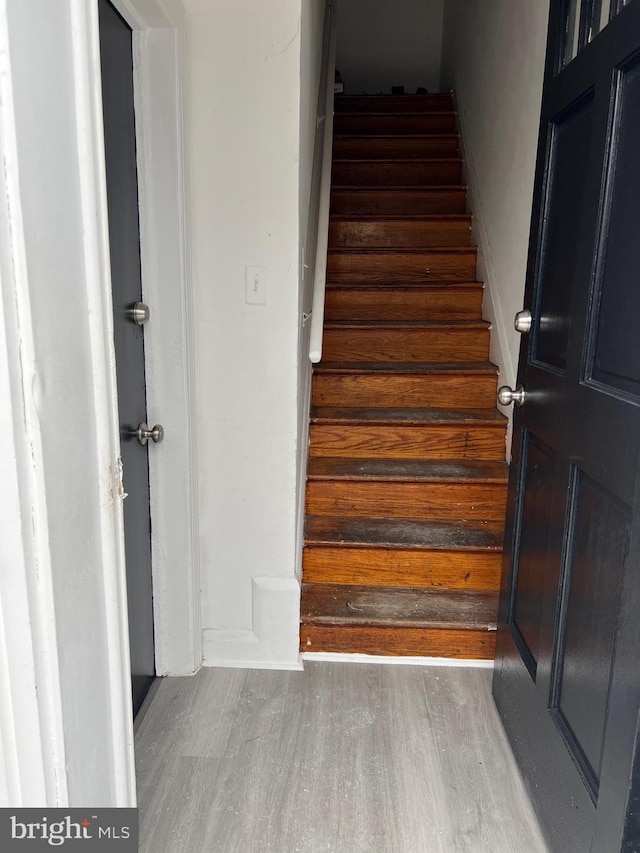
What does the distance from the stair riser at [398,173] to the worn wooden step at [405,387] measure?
1574 millimetres

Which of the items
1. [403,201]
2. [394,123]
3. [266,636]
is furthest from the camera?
[394,123]

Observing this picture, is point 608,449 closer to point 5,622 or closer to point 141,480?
point 5,622

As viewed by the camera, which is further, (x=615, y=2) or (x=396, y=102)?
(x=396, y=102)

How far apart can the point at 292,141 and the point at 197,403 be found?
81 centimetres

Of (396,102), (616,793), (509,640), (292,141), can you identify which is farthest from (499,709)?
(396,102)

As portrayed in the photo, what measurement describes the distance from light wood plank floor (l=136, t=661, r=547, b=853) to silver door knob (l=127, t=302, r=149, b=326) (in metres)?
1.14

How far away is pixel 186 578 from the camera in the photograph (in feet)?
5.93

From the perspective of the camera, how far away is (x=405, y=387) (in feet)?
8.74

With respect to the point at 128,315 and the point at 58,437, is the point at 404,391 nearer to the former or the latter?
the point at 128,315

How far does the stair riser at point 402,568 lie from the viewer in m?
2.11

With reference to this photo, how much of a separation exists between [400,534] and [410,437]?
48 cm

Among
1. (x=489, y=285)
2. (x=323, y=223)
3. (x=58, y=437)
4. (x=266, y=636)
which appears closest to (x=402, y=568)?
(x=266, y=636)

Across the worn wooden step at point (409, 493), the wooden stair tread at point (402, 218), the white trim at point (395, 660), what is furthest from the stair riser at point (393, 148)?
the white trim at point (395, 660)

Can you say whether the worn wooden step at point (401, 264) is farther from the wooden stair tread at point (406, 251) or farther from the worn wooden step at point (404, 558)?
the worn wooden step at point (404, 558)
